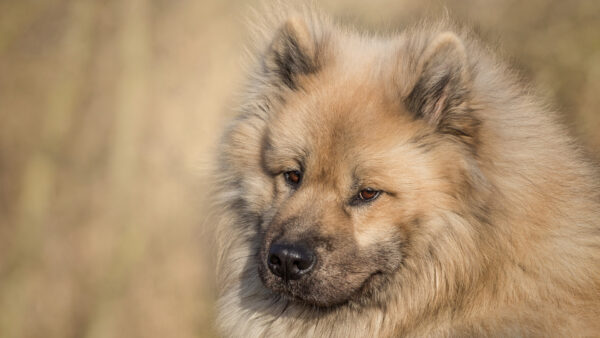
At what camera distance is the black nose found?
138 inches

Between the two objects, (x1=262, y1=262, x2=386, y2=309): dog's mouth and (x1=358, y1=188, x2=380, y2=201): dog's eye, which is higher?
(x1=358, y1=188, x2=380, y2=201): dog's eye

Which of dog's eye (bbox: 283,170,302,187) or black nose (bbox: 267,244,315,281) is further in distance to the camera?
dog's eye (bbox: 283,170,302,187)

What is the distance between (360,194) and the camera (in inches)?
145

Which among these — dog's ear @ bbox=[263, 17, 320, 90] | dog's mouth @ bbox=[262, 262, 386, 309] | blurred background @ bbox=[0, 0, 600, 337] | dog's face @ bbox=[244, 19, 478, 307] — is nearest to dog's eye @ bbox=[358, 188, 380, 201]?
dog's face @ bbox=[244, 19, 478, 307]

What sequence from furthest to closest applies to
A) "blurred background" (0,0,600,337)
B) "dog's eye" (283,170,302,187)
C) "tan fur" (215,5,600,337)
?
"blurred background" (0,0,600,337), "dog's eye" (283,170,302,187), "tan fur" (215,5,600,337)

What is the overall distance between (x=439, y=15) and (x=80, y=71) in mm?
2849

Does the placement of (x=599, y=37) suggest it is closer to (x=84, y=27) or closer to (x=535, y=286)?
(x=535, y=286)

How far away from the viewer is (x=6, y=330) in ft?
16.8

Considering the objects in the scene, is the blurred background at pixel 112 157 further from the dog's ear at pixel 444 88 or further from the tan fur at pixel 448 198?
the dog's ear at pixel 444 88

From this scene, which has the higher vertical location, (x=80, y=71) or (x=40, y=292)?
(x=80, y=71)

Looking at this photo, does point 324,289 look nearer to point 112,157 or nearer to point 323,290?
point 323,290

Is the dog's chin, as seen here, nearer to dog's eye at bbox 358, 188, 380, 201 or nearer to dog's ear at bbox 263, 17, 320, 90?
dog's eye at bbox 358, 188, 380, 201

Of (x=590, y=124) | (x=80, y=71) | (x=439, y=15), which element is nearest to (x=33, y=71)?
(x=80, y=71)

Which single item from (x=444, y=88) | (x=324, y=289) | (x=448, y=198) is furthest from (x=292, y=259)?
(x=444, y=88)
